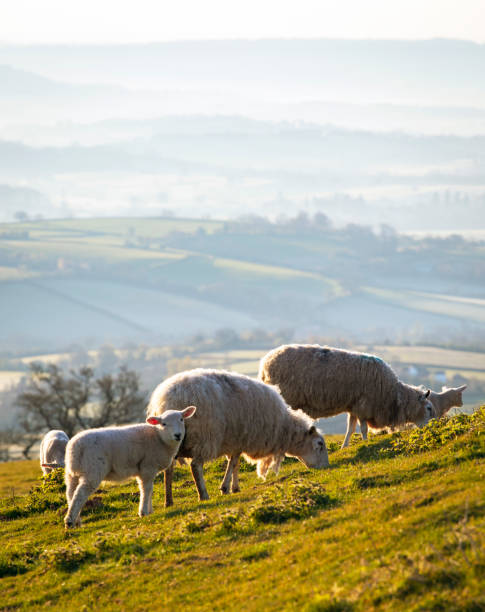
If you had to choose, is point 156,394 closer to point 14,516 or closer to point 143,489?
point 143,489

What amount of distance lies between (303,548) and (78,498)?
6209 millimetres

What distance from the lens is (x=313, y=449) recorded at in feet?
59.0

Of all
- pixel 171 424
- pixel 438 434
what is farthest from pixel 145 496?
pixel 438 434

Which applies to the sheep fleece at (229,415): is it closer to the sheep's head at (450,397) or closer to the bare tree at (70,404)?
the sheep's head at (450,397)

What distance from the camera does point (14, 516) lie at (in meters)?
18.3

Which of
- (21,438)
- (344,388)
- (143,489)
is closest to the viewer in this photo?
(143,489)

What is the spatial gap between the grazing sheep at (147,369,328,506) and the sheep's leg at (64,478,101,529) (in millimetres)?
2071

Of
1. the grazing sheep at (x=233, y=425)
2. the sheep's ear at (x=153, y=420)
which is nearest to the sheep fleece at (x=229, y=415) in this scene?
the grazing sheep at (x=233, y=425)

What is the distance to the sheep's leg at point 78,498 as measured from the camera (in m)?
14.8

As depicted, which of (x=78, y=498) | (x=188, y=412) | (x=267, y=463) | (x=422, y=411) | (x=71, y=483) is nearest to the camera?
(x=78, y=498)

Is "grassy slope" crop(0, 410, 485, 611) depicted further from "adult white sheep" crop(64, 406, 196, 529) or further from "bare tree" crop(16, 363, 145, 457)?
"bare tree" crop(16, 363, 145, 457)

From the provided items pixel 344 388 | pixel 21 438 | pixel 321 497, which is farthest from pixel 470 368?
pixel 321 497

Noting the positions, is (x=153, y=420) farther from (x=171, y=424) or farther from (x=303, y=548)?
(x=303, y=548)

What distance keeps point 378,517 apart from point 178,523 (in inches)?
162
